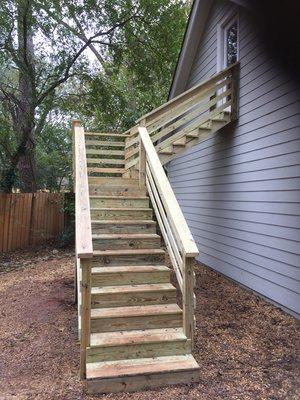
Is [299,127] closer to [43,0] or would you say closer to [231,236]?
[231,236]

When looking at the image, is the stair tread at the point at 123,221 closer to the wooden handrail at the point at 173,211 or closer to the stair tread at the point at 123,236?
the stair tread at the point at 123,236

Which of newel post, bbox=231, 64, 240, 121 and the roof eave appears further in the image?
the roof eave

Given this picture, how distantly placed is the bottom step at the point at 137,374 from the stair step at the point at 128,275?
3.28ft

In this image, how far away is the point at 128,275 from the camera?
4.29 meters

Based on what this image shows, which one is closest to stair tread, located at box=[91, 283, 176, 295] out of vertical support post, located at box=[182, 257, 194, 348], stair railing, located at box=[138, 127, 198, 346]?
stair railing, located at box=[138, 127, 198, 346]

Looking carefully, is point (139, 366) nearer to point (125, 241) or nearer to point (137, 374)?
point (137, 374)

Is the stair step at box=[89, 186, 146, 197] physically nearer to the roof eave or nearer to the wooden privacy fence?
the roof eave

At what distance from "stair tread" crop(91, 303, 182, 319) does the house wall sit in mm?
1946

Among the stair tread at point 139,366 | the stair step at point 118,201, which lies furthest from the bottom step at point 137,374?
the stair step at point 118,201

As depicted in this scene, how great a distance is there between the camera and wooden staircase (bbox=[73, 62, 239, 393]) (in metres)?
3.26

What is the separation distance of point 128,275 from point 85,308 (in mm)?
1099

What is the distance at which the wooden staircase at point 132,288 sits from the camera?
10.7 ft

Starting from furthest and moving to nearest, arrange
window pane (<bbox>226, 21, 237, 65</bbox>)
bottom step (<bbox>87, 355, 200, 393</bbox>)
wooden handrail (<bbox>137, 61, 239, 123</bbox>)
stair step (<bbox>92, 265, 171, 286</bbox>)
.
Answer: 1. window pane (<bbox>226, 21, 237, 65</bbox>)
2. wooden handrail (<bbox>137, 61, 239, 123</bbox>)
3. stair step (<bbox>92, 265, 171, 286</bbox>)
4. bottom step (<bbox>87, 355, 200, 393</bbox>)

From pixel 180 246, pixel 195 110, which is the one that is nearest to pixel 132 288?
pixel 180 246
